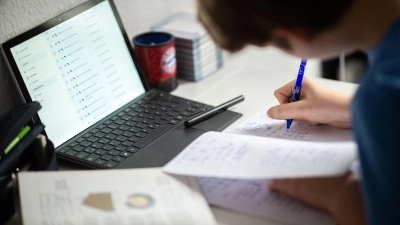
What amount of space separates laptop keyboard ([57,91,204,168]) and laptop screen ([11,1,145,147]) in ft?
0.09

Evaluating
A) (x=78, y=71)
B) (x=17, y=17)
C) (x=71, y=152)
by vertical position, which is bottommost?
(x=71, y=152)

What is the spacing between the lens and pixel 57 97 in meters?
1.07

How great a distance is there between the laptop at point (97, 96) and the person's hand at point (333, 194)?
0.23 m

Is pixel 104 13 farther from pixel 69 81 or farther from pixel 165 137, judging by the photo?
pixel 165 137

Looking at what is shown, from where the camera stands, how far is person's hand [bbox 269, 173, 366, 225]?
79 centimetres

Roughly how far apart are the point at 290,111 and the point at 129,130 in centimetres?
30

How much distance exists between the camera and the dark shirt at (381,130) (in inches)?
26.5

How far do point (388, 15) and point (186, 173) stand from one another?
0.36 meters

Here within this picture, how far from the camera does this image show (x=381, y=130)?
0.69 meters

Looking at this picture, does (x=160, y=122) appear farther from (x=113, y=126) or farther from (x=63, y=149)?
(x=63, y=149)

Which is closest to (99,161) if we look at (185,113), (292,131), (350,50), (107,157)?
(107,157)

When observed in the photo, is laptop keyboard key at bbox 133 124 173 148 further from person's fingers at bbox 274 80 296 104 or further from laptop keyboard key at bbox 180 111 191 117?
person's fingers at bbox 274 80 296 104

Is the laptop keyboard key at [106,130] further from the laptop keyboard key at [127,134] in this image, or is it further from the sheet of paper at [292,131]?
the sheet of paper at [292,131]

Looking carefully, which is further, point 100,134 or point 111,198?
point 100,134
